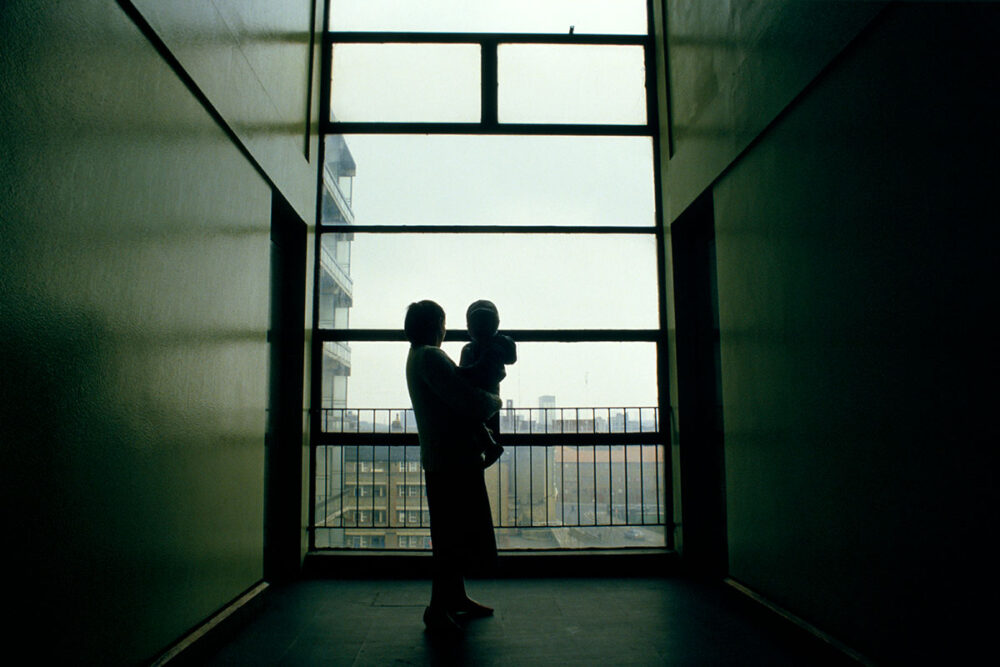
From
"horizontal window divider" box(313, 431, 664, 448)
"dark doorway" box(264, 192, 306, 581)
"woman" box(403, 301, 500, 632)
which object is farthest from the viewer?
"horizontal window divider" box(313, 431, 664, 448)

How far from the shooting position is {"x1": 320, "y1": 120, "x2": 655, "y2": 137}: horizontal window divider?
11.9 feet

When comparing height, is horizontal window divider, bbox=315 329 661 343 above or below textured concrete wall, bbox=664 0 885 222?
below

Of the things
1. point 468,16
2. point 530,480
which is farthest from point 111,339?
point 468,16

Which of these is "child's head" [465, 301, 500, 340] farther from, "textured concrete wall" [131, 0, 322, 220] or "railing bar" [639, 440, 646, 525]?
"railing bar" [639, 440, 646, 525]

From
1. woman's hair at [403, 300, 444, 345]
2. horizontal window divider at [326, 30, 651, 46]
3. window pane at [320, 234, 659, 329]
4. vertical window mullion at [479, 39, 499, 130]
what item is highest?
horizontal window divider at [326, 30, 651, 46]

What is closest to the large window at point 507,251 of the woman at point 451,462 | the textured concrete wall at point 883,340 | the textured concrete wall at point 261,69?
the textured concrete wall at point 261,69

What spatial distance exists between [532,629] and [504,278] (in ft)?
6.14

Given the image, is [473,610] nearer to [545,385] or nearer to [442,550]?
[442,550]

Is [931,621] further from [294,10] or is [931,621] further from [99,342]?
[294,10]

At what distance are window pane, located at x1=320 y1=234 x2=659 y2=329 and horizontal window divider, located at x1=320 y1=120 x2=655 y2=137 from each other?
0.62 meters

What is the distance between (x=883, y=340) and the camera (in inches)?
67.1

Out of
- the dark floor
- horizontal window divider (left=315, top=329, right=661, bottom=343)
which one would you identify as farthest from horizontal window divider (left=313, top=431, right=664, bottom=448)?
the dark floor

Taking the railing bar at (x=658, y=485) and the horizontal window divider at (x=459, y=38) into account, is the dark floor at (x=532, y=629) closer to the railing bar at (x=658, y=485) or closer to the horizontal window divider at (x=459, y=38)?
the railing bar at (x=658, y=485)

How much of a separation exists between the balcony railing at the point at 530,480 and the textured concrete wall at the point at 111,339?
1.08 metres
